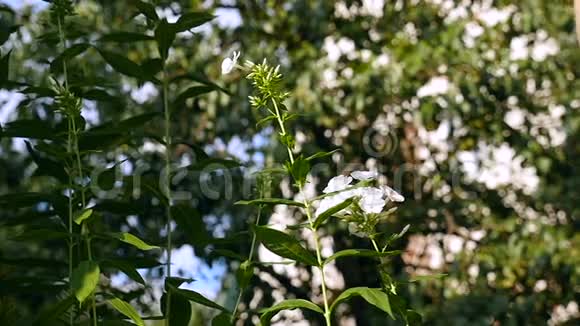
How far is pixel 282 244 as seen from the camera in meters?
0.92

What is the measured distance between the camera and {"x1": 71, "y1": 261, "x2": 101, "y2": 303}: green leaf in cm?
101

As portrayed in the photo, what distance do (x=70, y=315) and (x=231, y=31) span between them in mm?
2396

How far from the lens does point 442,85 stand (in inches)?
136

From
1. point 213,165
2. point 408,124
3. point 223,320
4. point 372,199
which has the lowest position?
point 223,320

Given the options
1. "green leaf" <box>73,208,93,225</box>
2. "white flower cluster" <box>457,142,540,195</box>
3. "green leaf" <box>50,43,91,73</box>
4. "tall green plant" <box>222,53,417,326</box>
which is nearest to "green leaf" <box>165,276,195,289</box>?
→ "green leaf" <box>73,208,93,225</box>

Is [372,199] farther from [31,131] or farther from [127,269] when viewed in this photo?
[31,131]

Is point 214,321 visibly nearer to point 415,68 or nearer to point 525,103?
point 415,68

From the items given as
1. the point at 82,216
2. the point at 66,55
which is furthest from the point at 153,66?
the point at 82,216

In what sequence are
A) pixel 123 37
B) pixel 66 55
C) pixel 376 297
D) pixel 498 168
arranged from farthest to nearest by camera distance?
pixel 498 168 → pixel 123 37 → pixel 66 55 → pixel 376 297

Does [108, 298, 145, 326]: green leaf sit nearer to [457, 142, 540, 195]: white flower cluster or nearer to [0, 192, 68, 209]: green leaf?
[0, 192, 68, 209]: green leaf

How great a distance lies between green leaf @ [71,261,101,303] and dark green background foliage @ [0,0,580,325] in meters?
2.05

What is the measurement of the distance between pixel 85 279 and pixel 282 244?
246 millimetres

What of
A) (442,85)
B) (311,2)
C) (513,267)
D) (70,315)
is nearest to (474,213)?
(513,267)

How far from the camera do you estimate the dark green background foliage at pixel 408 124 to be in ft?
10.7
